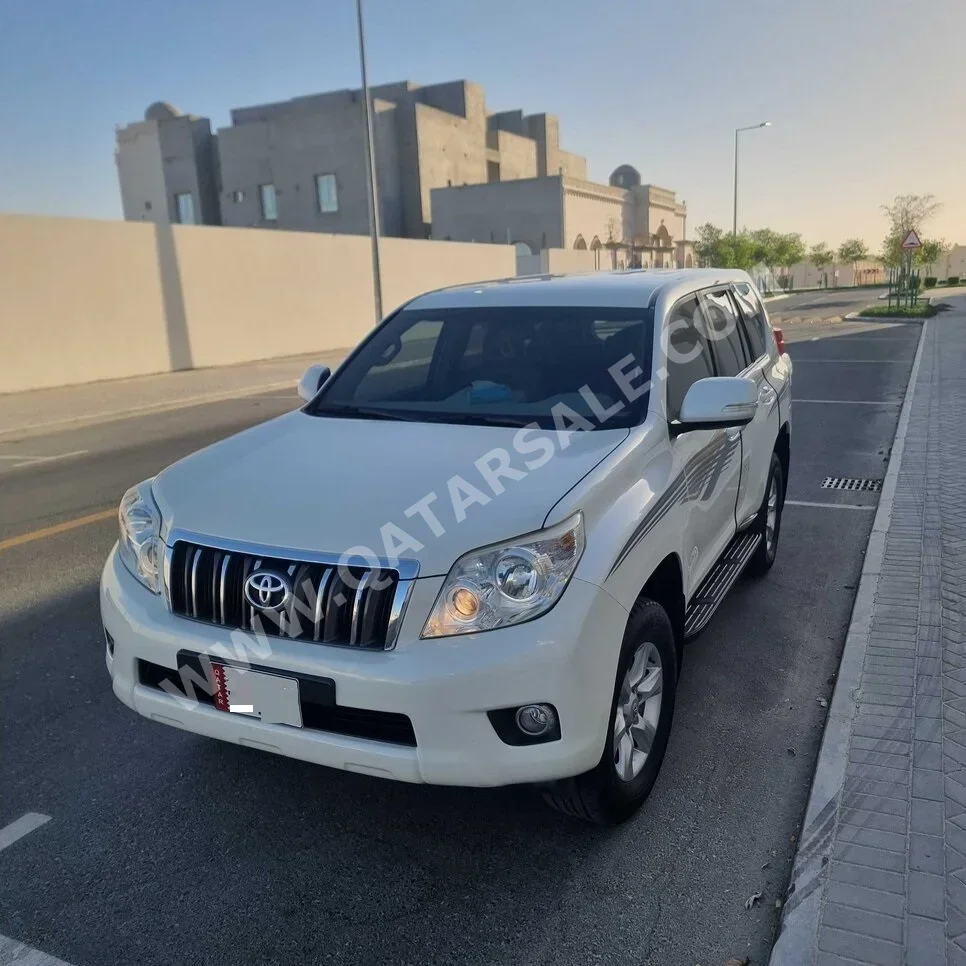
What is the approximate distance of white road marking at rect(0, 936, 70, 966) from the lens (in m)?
2.43

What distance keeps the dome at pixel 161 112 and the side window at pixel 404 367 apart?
59.8 metres

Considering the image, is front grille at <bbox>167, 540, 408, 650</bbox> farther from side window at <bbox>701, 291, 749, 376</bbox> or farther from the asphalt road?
side window at <bbox>701, 291, 749, 376</bbox>

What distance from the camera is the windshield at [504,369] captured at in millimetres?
3545

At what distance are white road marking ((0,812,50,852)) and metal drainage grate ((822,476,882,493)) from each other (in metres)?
6.57

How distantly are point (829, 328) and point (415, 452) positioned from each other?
26.5 meters

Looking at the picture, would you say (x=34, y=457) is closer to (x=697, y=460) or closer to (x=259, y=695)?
(x=259, y=695)

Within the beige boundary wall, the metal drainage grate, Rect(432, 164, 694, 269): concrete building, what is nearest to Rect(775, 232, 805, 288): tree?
Rect(432, 164, 694, 269): concrete building

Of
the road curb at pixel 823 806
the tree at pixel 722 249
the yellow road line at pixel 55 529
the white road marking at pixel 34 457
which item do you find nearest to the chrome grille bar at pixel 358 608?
the road curb at pixel 823 806

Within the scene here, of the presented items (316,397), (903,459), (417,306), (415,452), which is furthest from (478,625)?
(903,459)

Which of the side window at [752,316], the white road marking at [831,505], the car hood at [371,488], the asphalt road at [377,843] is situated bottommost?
the white road marking at [831,505]

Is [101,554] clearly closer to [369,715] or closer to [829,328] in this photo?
[369,715]

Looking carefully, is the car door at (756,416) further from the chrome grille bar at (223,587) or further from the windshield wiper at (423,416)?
the chrome grille bar at (223,587)

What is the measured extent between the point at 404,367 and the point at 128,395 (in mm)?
12477

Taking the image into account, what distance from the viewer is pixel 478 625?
8.10 ft
